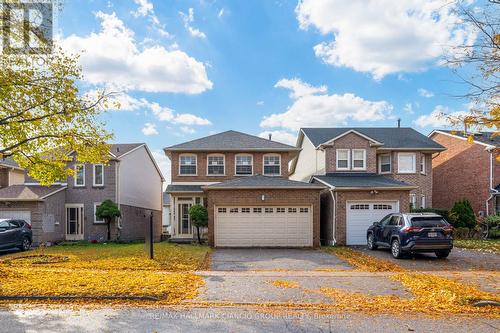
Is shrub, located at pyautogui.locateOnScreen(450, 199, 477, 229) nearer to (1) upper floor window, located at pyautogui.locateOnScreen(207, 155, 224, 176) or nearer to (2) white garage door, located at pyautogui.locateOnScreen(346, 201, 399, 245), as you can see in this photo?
(2) white garage door, located at pyautogui.locateOnScreen(346, 201, 399, 245)

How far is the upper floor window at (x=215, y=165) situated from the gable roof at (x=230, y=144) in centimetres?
70

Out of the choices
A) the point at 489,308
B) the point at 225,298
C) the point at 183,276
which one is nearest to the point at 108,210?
the point at 183,276

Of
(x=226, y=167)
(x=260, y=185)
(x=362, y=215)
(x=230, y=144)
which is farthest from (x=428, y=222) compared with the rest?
(x=230, y=144)

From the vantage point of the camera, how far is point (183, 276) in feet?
33.9

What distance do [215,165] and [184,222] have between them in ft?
13.2

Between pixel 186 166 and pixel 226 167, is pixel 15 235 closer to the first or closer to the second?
pixel 186 166

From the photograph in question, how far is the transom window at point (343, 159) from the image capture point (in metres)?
23.0

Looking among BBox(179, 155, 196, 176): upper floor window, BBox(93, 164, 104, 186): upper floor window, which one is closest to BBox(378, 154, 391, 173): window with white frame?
BBox(179, 155, 196, 176): upper floor window

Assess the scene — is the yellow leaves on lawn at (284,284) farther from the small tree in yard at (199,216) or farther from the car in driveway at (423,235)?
the small tree in yard at (199,216)

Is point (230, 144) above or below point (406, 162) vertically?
above

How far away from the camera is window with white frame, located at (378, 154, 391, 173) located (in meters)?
25.1

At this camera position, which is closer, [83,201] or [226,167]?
[83,201]

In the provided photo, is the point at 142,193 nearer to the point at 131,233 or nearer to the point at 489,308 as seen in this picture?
the point at 131,233

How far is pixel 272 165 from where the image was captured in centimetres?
2383
